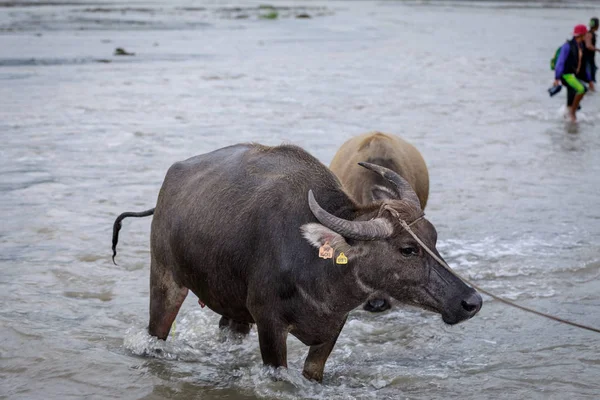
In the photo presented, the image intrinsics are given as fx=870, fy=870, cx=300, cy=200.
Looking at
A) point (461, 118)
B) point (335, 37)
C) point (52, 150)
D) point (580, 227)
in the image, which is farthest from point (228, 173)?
point (335, 37)

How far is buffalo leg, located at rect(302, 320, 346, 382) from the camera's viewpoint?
585cm

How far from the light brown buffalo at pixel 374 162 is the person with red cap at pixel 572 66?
7705mm

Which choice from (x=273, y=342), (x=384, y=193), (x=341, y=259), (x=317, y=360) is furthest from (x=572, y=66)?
(x=273, y=342)

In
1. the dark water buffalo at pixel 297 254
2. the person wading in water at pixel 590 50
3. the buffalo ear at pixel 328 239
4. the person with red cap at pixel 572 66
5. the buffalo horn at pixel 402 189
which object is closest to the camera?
the buffalo ear at pixel 328 239

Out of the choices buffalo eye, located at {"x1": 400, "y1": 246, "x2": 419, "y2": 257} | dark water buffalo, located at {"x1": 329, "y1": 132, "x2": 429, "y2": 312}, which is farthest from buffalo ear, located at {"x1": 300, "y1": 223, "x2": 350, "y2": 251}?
dark water buffalo, located at {"x1": 329, "y1": 132, "x2": 429, "y2": 312}

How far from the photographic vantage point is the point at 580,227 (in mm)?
9961

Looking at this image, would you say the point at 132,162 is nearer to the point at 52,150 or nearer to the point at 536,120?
the point at 52,150

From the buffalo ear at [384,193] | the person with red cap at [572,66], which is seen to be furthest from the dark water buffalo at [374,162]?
the person with red cap at [572,66]

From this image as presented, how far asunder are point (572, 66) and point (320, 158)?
6.03 metres

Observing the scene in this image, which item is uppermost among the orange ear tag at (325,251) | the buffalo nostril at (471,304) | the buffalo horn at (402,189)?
the buffalo horn at (402,189)

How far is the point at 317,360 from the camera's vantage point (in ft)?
19.3

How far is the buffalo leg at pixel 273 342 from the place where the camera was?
216 inches

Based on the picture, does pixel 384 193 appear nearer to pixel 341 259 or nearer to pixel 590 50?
pixel 341 259

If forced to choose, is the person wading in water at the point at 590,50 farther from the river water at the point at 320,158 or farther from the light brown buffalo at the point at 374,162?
the light brown buffalo at the point at 374,162
